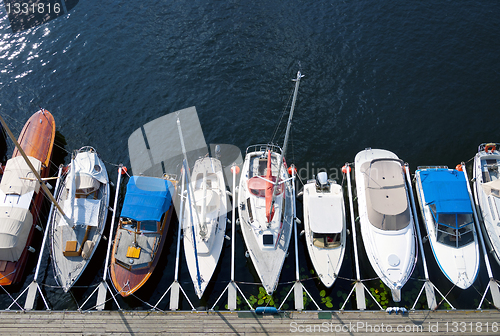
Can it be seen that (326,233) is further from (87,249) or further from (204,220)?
(87,249)

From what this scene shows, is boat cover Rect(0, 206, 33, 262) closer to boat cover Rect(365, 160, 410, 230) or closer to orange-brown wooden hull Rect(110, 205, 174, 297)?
orange-brown wooden hull Rect(110, 205, 174, 297)

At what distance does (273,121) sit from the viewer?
3534 centimetres

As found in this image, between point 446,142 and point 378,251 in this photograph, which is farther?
point 446,142

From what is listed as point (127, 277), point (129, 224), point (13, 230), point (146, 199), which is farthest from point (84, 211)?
point (127, 277)

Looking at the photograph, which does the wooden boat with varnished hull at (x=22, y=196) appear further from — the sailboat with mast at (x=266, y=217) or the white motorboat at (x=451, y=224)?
the white motorboat at (x=451, y=224)

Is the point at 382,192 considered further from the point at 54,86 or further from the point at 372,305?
the point at 54,86

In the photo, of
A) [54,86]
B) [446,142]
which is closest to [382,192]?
[446,142]

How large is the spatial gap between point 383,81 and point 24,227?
115 feet

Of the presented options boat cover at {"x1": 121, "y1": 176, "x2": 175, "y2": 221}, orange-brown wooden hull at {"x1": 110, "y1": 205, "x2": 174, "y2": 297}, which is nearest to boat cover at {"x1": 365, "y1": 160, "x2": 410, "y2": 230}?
boat cover at {"x1": 121, "y1": 176, "x2": 175, "y2": 221}

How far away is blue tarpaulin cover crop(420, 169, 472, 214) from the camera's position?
25766 millimetres

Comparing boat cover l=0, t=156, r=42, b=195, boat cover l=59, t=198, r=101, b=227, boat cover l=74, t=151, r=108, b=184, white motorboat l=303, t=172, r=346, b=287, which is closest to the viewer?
white motorboat l=303, t=172, r=346, b=287

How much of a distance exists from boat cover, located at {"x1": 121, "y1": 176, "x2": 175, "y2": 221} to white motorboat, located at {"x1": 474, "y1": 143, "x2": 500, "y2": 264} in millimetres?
23391

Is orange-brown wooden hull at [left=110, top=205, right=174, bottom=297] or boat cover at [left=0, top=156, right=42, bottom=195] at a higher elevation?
boat cover at [left=0, top=156, right=42, bottom=195]

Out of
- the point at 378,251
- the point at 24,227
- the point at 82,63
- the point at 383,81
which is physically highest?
the point at 82,63
